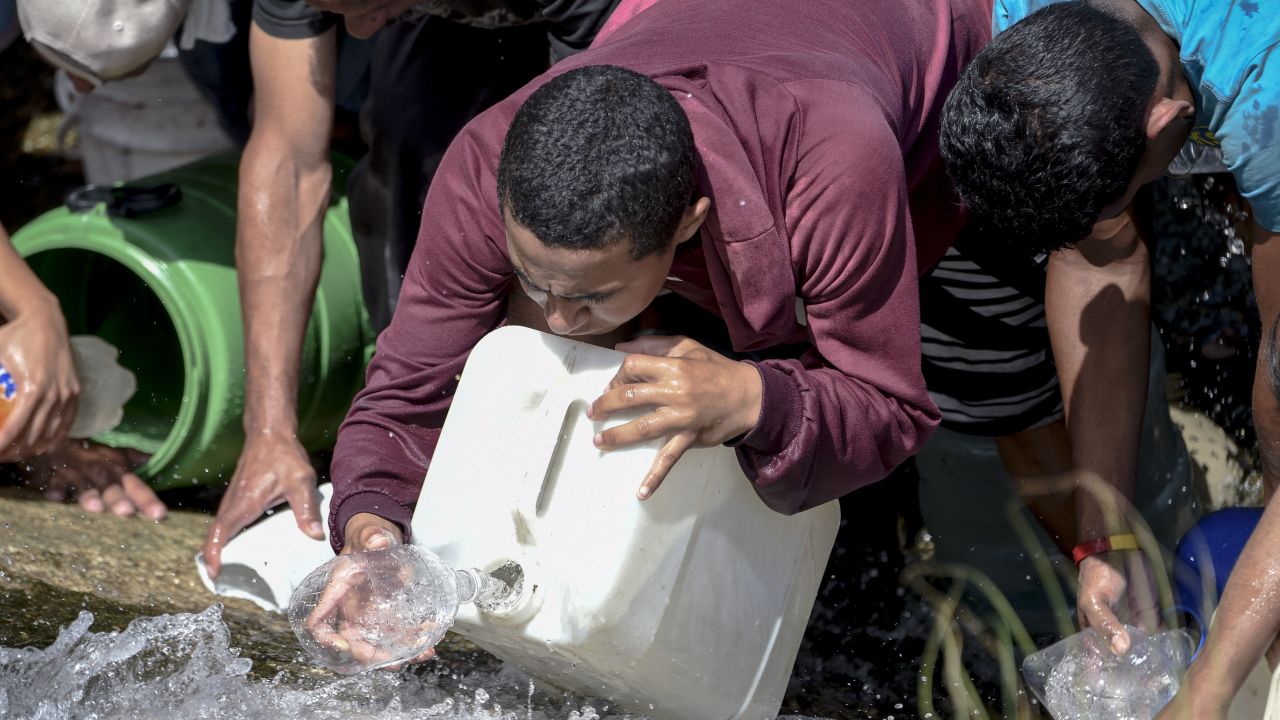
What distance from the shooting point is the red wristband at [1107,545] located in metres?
2.21

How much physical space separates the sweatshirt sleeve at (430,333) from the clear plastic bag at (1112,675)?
3.66ft

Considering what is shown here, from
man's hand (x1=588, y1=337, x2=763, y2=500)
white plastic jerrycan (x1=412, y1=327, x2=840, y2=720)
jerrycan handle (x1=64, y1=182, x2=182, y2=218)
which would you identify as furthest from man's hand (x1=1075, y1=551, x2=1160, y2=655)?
jerrycan handle (x1=64, y1=182, x2=182, y2=218)

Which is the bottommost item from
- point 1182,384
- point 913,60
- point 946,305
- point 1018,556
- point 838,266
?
point 1018,556

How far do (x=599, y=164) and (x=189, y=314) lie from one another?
5.10 ft

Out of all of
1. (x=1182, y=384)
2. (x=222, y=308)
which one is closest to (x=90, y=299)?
(x=222, y=308)

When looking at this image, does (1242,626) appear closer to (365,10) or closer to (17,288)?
(365,10)

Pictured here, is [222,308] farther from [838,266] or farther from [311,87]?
[838,266]

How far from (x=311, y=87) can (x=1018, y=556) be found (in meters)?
1.89

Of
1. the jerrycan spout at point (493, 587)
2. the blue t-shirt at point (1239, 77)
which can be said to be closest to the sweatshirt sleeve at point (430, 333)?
the jerrycan spout at point (493, 587)

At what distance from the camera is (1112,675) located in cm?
208

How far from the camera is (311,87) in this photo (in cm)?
271

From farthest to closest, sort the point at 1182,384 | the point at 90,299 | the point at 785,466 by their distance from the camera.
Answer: the point at 90,299, the point at 1182,384, the point at 785,466

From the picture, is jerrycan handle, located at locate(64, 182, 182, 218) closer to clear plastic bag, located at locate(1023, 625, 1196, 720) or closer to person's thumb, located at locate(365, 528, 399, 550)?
person's thumb, located at locate(365, 528, 399, 550)

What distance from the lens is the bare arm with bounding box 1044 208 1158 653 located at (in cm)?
229
